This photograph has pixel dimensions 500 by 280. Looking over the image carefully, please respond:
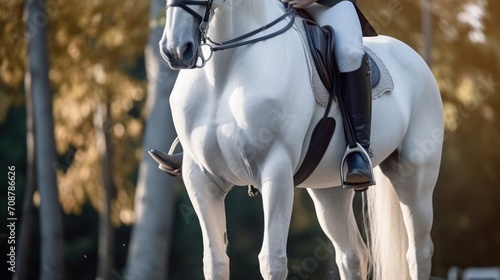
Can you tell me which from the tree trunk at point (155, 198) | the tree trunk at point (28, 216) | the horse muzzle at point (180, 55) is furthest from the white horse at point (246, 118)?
the tree trunk at point (28, 216)

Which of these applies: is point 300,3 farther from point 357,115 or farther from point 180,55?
point 180,55

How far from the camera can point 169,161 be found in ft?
26.0

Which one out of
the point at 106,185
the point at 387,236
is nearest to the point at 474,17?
the point at 106,185

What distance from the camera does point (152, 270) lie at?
1387 cm

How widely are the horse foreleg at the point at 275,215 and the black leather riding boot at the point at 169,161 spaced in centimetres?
107

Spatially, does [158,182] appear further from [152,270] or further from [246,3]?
[246,3]

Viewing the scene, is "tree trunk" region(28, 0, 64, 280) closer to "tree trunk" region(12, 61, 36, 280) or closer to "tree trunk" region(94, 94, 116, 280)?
"tree trunk" region(12, 61, 36, 280)

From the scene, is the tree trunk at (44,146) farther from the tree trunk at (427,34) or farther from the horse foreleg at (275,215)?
the horse foreleg at (275,215)

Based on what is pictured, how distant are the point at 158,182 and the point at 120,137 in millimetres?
8232

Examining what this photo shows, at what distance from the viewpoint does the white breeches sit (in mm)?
7715

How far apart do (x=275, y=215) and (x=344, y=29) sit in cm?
151

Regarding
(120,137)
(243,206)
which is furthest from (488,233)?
(120,137)

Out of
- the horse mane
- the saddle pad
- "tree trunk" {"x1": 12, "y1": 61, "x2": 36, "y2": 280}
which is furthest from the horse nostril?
"tree trunk" {"x1": 12, "y1": 61, "x2": 36, "y2": 280}

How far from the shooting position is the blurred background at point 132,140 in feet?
49.1
